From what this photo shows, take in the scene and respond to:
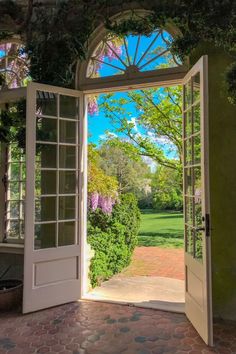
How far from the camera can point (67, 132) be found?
4004mm

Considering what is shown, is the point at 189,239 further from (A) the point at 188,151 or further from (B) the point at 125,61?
(B) the point at 125,61

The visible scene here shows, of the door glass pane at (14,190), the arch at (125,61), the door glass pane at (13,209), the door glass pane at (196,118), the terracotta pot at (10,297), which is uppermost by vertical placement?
the arch at (125,61)

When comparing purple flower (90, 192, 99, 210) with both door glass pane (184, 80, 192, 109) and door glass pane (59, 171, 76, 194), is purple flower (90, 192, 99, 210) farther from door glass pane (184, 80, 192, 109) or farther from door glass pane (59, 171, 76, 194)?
door glass pane (184, 80, 192, 109)

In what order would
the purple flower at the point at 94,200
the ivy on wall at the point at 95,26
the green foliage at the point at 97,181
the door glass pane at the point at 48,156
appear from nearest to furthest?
the ivy on wall at the point at 95,26 < the door glass pane at the point at 48,156 < the purple flower at the point at 94,200 < the green foliage at the point at 97,181

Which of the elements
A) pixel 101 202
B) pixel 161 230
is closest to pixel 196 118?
pixel 101 202

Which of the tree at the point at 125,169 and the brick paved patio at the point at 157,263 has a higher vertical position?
the tree at the point at 125,169

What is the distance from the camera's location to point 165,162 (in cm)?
948

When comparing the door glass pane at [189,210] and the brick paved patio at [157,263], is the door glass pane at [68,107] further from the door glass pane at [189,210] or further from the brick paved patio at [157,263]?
the brick paved patio at [157,263]

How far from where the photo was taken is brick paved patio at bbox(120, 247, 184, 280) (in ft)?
19.2

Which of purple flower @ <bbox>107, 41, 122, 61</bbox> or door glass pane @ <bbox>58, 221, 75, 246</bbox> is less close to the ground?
purple flower @ <bbox>107, 41, 122, 61</bbox>

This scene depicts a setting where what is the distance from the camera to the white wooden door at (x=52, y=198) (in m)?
3.62

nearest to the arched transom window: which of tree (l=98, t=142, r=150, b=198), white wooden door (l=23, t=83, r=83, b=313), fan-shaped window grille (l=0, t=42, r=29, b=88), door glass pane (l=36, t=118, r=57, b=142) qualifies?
white wooden door (l=23, t=83, r=83, b=313)

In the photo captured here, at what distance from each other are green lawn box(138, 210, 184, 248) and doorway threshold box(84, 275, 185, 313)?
4.42 meters

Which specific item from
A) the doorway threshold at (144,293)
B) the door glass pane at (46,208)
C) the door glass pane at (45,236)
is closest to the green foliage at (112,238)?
the doorway threshold at (144,293)
